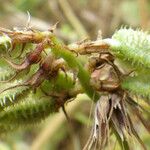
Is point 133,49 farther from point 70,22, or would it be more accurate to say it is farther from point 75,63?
point 70,22

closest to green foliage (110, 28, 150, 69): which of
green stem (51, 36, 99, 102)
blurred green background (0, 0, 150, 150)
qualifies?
green stem (51, 36, 99, 102)

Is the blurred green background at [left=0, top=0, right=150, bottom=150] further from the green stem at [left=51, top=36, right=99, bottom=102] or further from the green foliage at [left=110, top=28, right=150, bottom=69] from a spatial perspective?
the green foliage at [left=110, top=28, right=150, bottom=69]

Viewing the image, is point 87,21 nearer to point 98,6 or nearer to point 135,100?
point 98,6

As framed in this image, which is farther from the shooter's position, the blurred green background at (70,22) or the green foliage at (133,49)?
the blurred green background at (70,22)

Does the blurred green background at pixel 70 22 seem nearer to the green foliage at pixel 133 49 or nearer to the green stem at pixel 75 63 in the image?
the green stem at pixel 75 63

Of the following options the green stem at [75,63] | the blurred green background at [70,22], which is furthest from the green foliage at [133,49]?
the blurred green background at [70,22]

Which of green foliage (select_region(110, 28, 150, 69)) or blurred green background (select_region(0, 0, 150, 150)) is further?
blurred green background (select_region(0, 0, 150, 150))

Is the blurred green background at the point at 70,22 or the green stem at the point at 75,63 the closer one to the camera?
the green stem at the point at 75,63

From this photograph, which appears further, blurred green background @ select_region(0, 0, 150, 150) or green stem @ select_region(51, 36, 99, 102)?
blurred green background @ select_region(0, 0, 150, 150)
